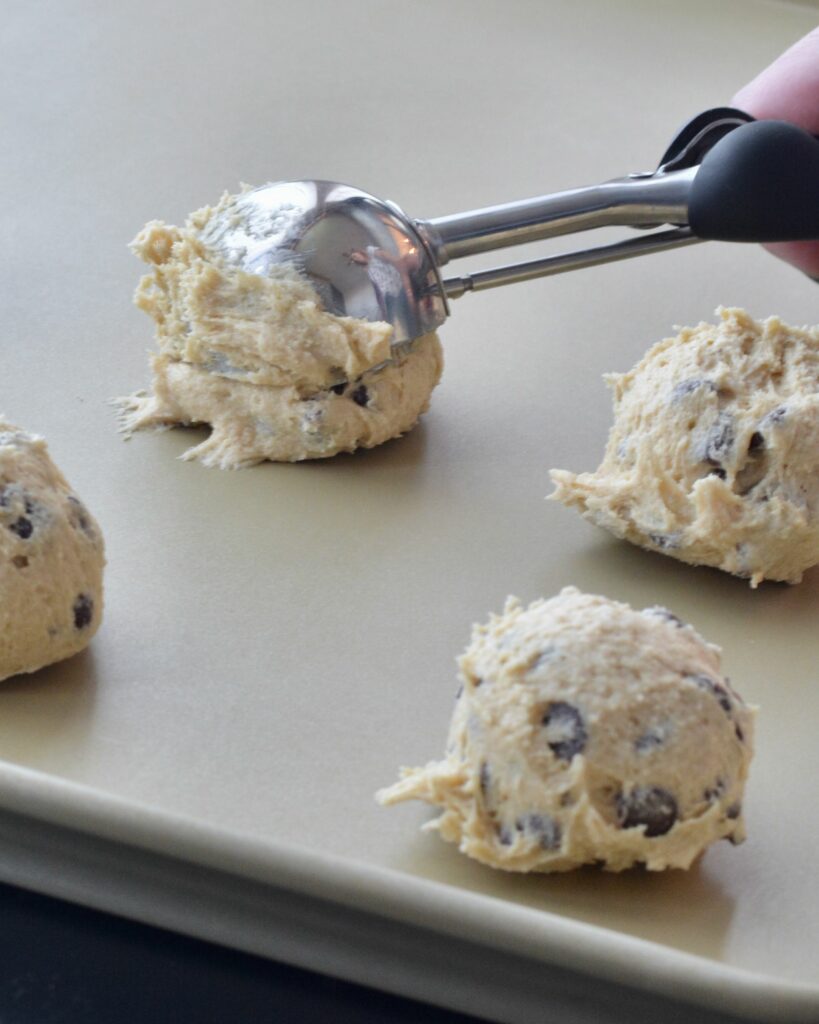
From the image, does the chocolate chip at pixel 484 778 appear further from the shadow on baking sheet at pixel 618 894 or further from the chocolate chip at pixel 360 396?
the chocolate chip at pixel 360 396

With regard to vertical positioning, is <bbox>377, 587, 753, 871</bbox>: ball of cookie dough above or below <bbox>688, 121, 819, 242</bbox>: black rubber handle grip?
below

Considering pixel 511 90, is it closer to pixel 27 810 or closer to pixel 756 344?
pixel 756 344

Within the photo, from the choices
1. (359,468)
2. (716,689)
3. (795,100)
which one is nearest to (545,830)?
(716,689)

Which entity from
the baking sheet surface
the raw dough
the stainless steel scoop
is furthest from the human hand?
the raw dough

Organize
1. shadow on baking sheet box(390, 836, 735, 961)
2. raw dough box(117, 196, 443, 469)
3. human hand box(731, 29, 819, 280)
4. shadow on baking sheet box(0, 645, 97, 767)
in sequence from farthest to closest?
human hand box(731, 29, 819, 280), raw dough box(117, 196, 443, 469), shadow on baking sheet box(0, 645, 97, 767), shadow on baking sheet box(390, 836, 735, 961)

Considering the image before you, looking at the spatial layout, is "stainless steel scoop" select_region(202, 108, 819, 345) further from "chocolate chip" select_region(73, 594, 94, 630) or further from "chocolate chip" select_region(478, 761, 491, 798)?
"chocolate chip" select_region(478, 761, 491, 798)

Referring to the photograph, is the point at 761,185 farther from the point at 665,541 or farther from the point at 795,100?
the point at 795,100

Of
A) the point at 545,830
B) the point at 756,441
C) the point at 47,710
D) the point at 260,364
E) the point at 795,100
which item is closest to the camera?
the point at 545,830

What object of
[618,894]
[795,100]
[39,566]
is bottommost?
[618,894]
